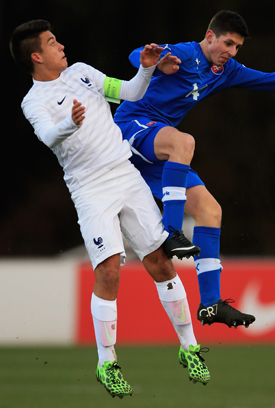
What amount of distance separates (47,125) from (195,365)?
1727mm

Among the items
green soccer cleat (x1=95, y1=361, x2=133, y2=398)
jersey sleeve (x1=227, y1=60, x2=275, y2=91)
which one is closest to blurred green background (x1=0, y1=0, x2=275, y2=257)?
jersey sleeve (x1=227, y1=60, x2=275, y2=91)

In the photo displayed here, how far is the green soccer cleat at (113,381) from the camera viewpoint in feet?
13.4

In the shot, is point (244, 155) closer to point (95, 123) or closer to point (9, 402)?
point (9, 402)

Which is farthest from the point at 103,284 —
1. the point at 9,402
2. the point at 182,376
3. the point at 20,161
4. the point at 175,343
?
the point at 20,161

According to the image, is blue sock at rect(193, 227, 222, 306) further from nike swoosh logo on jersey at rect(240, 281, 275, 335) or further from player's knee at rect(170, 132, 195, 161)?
nike swoosh logo on jersey at rect(240, 281, 275, 335)

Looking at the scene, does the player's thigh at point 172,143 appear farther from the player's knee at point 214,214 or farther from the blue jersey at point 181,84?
the player's knee at point 214,214

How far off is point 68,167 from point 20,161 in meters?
9.00

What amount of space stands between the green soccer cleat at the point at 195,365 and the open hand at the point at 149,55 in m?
1.78

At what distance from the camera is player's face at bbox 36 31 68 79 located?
14.0ft

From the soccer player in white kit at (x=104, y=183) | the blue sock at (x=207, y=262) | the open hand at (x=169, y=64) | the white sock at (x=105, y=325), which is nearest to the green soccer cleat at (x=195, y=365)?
the soccer player in white kit at (x=104, y=183)

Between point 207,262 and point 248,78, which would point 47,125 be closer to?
point 207,262

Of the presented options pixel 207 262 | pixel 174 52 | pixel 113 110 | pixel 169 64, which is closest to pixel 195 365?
pixel 207 262

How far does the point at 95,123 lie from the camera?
14.0 ft

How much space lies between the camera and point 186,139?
4.20 meters
